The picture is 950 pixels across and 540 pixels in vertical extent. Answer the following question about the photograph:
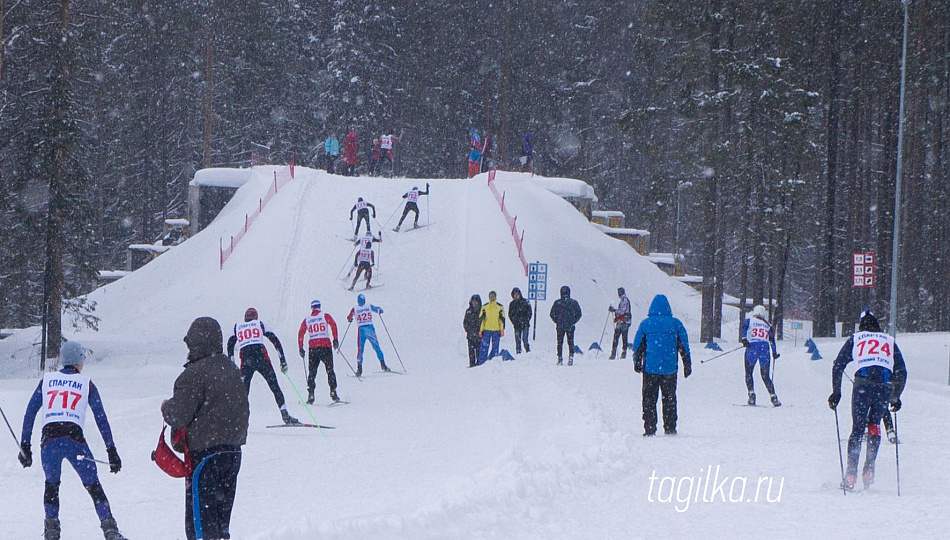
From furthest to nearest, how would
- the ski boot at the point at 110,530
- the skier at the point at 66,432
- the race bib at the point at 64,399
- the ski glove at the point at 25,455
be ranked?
the ski glove at the point at 25,455, the race bib at the point at 64,399, the skier at the point at 66,432, the ski boot at the point at 110,530

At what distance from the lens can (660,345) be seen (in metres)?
11.8

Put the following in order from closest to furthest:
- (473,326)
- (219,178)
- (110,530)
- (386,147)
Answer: (110,530), (473,326), (219,178), (386,147)

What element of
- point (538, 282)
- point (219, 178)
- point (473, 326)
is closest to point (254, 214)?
point (219, 178)

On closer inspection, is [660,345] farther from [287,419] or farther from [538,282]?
[538,282]

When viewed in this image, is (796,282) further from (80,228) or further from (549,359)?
(80,228)

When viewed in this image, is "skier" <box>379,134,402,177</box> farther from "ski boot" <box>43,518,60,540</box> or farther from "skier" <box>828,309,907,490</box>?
"ski boot" <box>43,518,60,540</box>

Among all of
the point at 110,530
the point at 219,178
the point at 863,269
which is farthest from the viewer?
the point at 219,178

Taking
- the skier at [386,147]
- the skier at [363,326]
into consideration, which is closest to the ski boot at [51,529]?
the skier at [363,326]

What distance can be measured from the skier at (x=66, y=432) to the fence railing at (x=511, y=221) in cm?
2245

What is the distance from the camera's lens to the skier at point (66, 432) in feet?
23.0

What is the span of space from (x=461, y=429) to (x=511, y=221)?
21327 mm

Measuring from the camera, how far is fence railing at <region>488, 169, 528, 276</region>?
3041 cm

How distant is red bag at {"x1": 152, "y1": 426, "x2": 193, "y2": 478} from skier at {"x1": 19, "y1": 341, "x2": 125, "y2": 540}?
62.5 inches

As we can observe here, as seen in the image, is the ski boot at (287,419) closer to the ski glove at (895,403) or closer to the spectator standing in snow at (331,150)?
the ski glove at (895,403)
